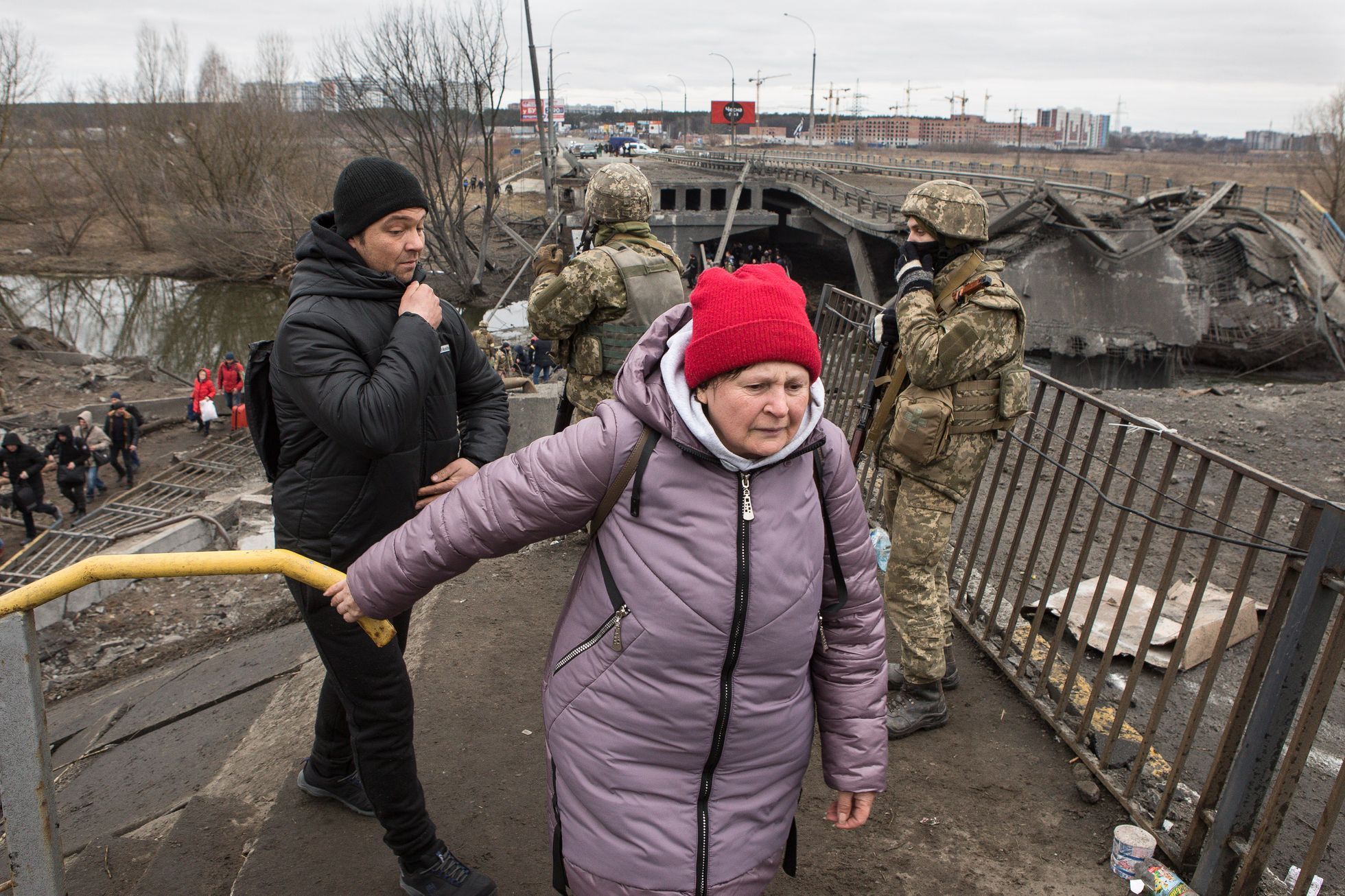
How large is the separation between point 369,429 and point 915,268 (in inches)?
79.3

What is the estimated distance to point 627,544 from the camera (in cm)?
183

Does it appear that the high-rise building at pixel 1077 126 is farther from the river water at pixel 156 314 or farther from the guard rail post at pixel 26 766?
the guard rail post at pixel 26 766

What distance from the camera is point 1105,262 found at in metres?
25.6

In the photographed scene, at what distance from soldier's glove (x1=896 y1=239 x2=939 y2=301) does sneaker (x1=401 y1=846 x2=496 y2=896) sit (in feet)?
→ 7.46

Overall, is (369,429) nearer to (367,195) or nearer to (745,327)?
(367,195)

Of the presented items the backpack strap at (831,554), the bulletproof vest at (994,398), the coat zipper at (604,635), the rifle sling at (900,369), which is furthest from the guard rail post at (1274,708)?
the coat zipper at (604,635)

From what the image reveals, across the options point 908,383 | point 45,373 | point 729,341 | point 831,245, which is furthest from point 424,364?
point 831,245

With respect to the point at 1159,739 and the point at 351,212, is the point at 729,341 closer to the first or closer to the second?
the point at 351,212

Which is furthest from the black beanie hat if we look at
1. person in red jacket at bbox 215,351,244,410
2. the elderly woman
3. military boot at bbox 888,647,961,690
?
person in red jacket at bbox 215,351,244,410

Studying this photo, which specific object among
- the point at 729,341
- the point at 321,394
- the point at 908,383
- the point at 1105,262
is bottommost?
the point at 1105,262

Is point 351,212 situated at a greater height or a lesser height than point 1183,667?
greater

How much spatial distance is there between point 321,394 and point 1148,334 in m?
27.2

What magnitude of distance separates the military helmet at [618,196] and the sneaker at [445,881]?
2.92 m

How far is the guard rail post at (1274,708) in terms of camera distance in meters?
2.29
